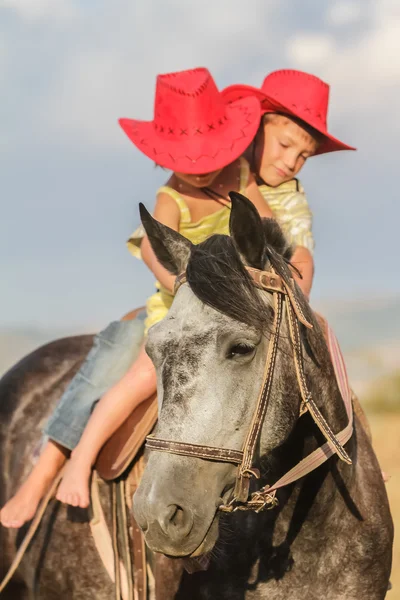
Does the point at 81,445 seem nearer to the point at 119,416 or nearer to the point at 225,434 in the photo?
the point at 119,416

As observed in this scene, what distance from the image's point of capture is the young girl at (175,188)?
3785mm

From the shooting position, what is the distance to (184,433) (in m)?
2.49

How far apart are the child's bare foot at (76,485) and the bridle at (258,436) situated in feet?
3.87

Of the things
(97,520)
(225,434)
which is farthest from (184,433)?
(97,520)

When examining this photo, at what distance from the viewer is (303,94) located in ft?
14.5

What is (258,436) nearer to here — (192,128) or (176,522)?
(176,522)

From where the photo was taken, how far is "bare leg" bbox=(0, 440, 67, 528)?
13.4 feet

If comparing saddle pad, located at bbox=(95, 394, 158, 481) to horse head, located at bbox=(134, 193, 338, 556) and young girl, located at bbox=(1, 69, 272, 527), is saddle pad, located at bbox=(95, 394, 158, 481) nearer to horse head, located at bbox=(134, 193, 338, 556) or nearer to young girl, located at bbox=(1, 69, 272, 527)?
young girl, located at bbox=(1, 69, 272, 527)

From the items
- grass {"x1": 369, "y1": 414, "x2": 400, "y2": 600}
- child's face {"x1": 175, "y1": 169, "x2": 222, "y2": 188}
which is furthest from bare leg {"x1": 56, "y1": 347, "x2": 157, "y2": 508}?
grass {"x1": 369, "y1": 414, "x2": 400, "y2": 600}

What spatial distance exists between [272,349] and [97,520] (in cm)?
167

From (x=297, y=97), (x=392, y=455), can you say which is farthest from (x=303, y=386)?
(x=392, y=455)

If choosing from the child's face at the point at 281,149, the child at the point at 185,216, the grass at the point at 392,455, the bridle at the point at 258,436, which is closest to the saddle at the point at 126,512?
the child at the point at 185,216

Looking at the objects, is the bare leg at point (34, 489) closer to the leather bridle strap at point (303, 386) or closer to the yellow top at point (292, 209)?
the yellow top at point (292, 209)

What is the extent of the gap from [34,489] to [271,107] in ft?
8.05
